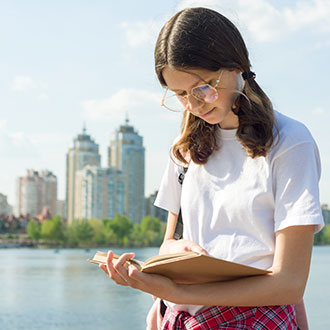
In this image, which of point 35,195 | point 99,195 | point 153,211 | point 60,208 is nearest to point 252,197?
point 99,195

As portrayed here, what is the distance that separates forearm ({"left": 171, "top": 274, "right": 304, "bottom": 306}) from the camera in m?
1.00

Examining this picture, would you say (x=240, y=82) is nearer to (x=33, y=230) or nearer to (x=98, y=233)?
(x=98, y=233)

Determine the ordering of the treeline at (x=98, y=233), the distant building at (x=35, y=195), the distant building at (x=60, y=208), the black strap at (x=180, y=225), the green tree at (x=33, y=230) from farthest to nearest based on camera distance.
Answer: the distant building at (x=60, y=208) < the distant building at (x=35, y=195) < the green tree at (x=33, y=230) < the treeline at (x=98, y=233) < the black strap at (x=180, y=225)

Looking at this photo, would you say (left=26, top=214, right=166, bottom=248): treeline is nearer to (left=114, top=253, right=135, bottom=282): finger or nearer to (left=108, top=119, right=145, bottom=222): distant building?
(left=108, top=119, right=145, bottom=222): distant building

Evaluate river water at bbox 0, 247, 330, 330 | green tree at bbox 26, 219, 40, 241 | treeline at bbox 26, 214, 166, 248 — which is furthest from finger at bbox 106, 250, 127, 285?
green tree at bbox 26, 219, 40, 241

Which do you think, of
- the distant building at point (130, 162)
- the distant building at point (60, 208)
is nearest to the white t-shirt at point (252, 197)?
the distant building at point (130, 162)

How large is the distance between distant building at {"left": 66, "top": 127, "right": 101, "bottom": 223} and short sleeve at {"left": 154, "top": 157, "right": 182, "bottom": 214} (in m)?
57.4

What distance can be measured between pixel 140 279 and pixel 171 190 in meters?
0.33

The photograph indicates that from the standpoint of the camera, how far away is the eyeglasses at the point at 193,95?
1.07m

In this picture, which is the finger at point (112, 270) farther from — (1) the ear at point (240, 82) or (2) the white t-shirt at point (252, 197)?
(1) the ear at point (240, 82)

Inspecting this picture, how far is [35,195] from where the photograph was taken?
63.6 meters

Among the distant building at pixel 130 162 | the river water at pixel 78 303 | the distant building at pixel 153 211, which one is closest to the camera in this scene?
the river water at pixel 78 303

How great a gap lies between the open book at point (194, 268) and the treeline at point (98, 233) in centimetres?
4450

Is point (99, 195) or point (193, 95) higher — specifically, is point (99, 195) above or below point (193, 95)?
above
